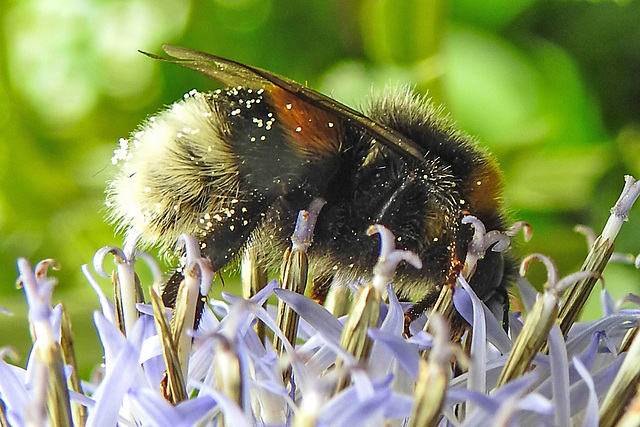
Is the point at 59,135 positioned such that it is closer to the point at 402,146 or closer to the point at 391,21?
the point at 391,21

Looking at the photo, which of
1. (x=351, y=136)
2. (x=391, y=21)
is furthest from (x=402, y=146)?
(x=391, y=21)

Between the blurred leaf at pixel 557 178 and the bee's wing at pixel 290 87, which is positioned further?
the blurred leaf at pixel 557 178

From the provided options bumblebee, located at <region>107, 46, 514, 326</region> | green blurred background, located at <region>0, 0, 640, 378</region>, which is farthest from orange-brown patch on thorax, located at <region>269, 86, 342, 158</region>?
green blurred background, located at <region>0, 0, 640, 378</region>

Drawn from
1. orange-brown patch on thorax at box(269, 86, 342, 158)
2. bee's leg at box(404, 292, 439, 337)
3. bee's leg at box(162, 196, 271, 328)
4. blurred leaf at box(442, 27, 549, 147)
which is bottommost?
bee's leg at box(404, 292, 439, 337)

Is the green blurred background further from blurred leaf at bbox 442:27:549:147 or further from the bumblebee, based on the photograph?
the bumblebee

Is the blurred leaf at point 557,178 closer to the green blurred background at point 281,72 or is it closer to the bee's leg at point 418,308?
the green blurred background at point 281,72

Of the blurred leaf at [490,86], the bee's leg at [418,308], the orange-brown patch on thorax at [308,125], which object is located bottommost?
the bee's leg at [418,308]

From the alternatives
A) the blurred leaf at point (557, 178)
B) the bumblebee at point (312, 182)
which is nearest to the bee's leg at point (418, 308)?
the bumblebee at point (312, 182)
